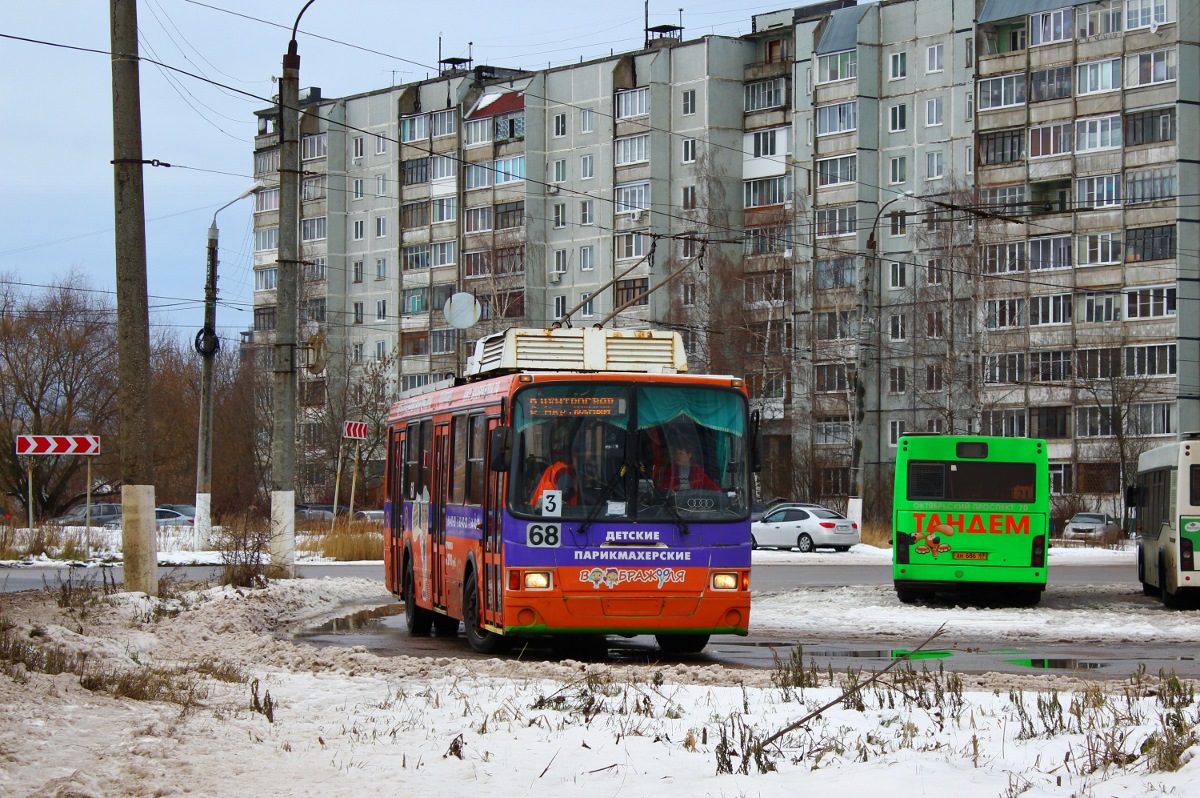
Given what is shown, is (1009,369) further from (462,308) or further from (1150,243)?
(462,308)

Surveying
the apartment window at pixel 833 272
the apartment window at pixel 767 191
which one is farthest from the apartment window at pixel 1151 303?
the apartment window at pixel 767 191

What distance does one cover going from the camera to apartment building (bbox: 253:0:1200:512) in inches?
2687

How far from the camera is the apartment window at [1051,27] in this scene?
70.7 metres

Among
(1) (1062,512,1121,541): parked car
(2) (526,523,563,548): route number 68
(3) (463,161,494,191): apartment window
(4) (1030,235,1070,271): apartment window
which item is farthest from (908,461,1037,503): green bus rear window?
(3) (463,161,494,191): apartment window

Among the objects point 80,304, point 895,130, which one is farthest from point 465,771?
point 895,130

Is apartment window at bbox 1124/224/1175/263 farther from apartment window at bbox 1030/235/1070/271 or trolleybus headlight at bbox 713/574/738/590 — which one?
trolleybus headlight at bbox 713/574/738/590

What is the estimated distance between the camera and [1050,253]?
7094cm

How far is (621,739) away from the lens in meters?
8.83

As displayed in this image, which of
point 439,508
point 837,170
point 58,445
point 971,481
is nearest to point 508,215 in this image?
point 837,170

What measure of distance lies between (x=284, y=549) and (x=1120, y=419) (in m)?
48.3

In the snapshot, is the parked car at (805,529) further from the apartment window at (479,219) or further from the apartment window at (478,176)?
the apartment window at (478,176)

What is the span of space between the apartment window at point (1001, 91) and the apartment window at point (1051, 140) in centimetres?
181

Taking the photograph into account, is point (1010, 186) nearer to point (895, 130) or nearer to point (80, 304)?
point (895, 130)

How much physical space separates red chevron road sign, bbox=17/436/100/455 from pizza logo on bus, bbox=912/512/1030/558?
58.3ft
